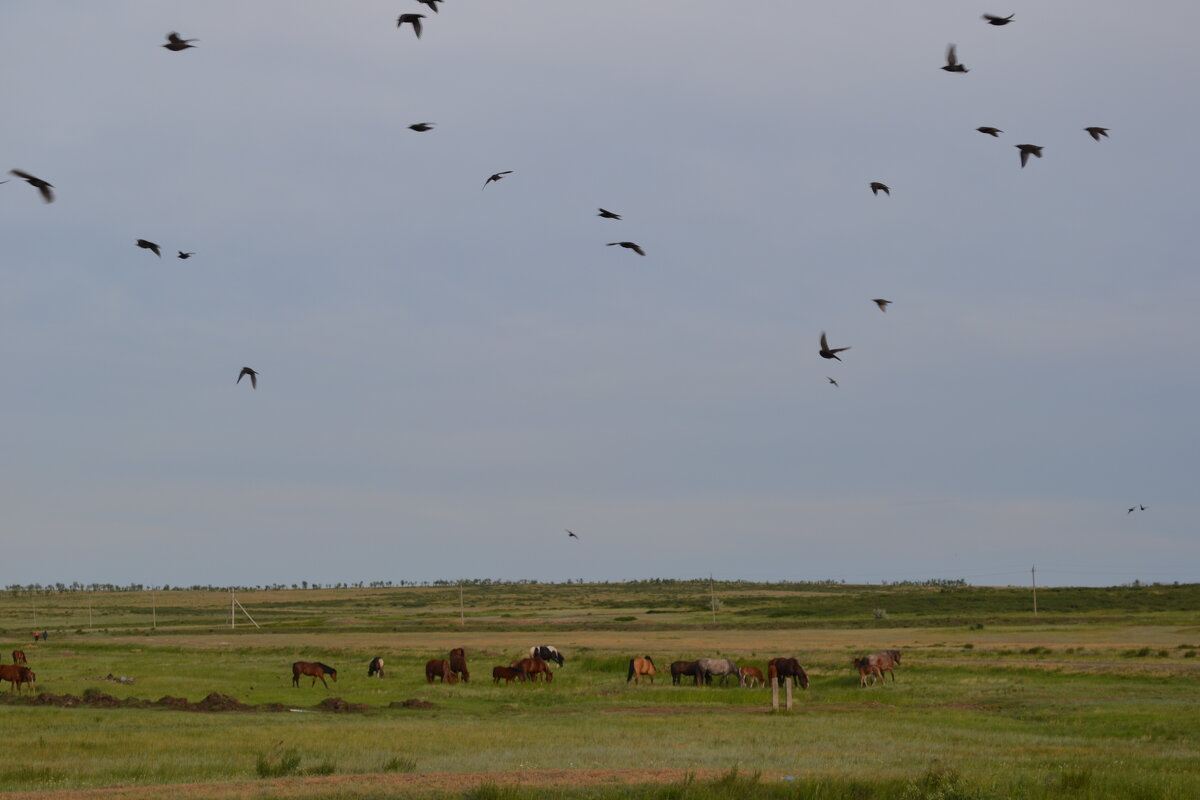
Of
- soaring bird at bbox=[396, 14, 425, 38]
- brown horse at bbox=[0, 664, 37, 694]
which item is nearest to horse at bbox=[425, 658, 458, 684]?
brown horse at bbox=[0, 664, 37, 694]

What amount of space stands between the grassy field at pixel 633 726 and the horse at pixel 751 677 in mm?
2178

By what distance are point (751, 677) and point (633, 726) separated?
15.5 meters

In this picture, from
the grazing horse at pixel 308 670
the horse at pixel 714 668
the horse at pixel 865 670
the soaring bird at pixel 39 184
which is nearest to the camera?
the soaring bird at pixel 39 184

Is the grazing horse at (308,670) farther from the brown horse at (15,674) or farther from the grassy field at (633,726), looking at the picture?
the brown horse at (15,674)

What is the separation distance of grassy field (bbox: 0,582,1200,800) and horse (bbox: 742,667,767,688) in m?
2.18

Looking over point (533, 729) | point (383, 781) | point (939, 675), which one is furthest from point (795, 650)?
point (383, 781)

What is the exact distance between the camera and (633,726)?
30.5m

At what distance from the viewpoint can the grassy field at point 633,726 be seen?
62.1 ft

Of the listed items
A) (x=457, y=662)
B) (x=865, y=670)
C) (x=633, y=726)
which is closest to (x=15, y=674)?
(x=457, y=662)

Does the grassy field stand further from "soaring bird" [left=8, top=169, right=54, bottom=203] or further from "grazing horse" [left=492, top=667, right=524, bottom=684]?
"soaring bird" [left=8, top=169, right=54, bottom=203]

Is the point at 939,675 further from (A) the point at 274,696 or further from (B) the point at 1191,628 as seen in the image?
(B) the point at 1191,628

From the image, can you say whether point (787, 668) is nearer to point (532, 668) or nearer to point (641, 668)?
point (641, 668)

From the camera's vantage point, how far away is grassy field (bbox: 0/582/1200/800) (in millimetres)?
18938

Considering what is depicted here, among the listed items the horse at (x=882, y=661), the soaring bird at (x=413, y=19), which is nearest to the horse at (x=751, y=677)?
the horse at (x=882, y=661)
